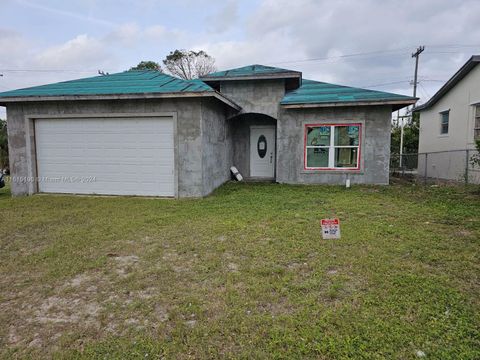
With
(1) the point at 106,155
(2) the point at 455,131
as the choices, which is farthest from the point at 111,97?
(2) the point at 455,131

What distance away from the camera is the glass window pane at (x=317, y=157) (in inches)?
423

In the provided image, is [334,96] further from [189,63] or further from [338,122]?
[189,63]

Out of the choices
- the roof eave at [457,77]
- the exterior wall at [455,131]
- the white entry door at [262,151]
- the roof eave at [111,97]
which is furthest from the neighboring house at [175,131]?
the exterior wall at [455,131]

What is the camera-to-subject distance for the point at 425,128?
50.6ft

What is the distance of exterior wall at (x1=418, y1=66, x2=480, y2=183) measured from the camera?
11.2m

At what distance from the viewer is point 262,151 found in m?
12.7

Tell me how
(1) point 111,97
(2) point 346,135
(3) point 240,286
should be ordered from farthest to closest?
(2) point 346,135 → (1) point 111,97 → (3) point 240,286

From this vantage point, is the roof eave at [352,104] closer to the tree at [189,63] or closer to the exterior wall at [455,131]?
the exterior wall at [455,131]

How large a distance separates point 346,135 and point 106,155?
7.84 m

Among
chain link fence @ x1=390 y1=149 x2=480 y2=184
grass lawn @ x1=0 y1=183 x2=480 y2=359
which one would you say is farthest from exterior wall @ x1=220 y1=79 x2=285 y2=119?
chain link fence @ x1=390 y1=149 x2=480 y2=184

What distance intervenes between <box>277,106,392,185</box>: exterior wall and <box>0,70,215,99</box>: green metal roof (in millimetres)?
3615

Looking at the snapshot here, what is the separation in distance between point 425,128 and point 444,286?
1483 cm

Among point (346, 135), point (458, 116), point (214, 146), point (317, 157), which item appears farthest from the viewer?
point (458, 116)

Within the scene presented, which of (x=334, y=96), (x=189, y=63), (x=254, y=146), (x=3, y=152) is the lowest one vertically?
(x=3, y=152)
